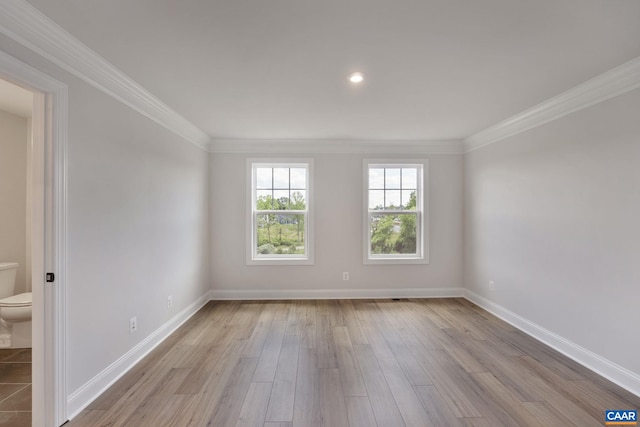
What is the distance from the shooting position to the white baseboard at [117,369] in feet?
6.36

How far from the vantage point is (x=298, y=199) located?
4543mm

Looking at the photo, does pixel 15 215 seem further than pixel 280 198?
No

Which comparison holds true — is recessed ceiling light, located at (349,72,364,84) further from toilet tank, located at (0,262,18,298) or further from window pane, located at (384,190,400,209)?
toilet tank, located at (0,262,18,298)

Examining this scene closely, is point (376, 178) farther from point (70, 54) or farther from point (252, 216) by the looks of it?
point (70, 54)

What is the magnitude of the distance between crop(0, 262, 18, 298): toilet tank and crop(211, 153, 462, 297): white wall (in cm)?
211

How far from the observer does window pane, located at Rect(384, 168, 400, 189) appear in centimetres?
461

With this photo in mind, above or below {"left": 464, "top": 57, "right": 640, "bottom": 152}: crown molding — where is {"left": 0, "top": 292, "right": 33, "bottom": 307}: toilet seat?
below

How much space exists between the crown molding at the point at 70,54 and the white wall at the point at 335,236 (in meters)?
1.69

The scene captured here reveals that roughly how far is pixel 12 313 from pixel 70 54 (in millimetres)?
2390

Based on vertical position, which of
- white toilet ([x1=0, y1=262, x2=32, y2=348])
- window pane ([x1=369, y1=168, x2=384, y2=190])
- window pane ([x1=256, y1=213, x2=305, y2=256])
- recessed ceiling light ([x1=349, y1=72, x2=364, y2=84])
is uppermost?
recessed ceiling light ([x1=349, y1=72, x2=364, y2=84])

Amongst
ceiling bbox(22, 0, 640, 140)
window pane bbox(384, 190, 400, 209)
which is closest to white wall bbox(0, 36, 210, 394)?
ceiling bbox(22, 0, 640, 140)

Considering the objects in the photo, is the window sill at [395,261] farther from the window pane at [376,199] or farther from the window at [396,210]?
the window pane at [376,199]

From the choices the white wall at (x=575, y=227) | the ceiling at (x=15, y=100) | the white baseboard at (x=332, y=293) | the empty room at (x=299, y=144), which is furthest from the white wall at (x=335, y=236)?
the ceiling at (x=15, y=100)

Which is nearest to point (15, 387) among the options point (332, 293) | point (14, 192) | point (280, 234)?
point (14, 192)
